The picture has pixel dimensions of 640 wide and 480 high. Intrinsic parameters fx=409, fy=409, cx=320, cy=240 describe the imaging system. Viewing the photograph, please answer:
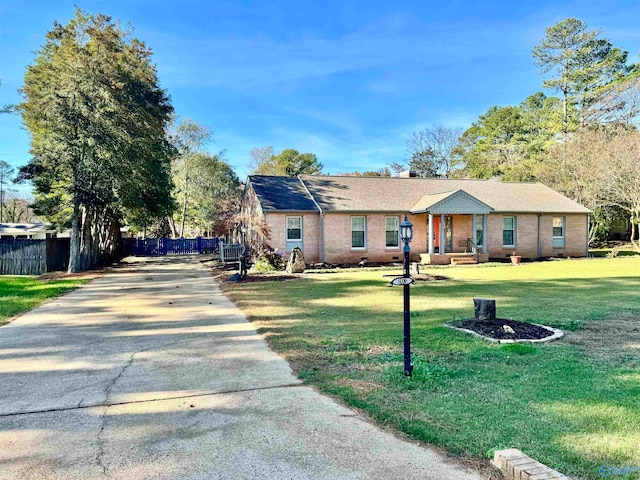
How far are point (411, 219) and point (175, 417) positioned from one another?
62.2 ft

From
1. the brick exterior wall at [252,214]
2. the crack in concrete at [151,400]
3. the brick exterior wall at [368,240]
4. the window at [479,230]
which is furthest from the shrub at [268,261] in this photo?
the crack in concrete at [151,400]

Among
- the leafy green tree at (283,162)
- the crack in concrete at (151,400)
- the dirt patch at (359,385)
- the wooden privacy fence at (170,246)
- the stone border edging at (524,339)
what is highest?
the leafy green tree at (283,162)

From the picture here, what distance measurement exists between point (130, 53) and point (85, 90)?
5.58 meters

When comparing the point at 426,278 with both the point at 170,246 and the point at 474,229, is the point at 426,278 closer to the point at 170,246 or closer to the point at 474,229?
the point at 474,229

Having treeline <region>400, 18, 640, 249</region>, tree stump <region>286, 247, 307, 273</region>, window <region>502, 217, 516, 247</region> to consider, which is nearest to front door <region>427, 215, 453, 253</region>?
window <region>502, 217, 516, 247</region>

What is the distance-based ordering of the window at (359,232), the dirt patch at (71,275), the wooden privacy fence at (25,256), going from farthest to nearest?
the window at (359,232) → the wooden privacy fence at (25,256) → the dirt patch at (71,275)

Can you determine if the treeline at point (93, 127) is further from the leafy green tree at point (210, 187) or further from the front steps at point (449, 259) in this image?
the front steps at point (449, 259)

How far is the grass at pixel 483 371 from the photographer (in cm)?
308

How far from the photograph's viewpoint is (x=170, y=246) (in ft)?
118

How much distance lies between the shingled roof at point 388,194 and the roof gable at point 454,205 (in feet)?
3.66

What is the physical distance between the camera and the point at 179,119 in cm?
3738

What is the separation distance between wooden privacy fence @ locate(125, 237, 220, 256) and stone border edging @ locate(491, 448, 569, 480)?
1339 inches

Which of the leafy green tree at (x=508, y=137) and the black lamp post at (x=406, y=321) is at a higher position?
the leafy green tree at (x=508, y=137)

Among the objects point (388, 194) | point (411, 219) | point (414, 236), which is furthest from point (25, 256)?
point (414, 236)
